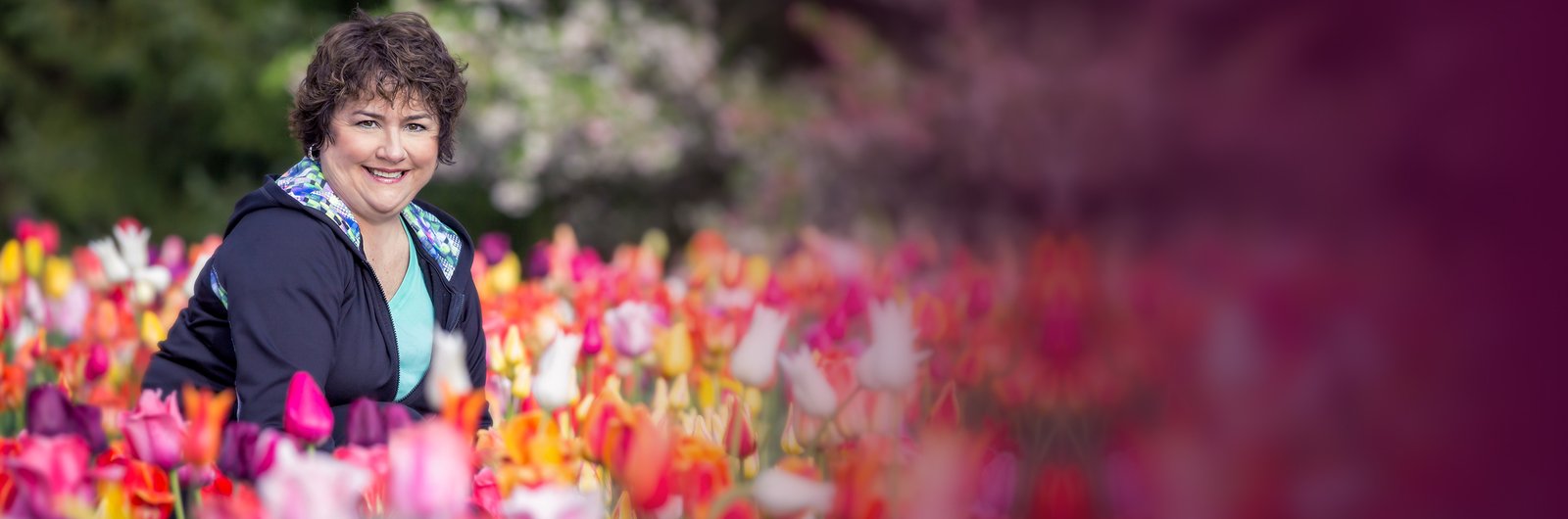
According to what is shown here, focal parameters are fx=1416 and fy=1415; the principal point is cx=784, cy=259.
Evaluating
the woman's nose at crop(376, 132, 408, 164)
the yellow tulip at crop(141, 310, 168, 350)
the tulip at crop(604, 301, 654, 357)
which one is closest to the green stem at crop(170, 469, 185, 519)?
the woman's nose at crop(376, 132, 408, 164)

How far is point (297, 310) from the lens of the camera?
1.92m

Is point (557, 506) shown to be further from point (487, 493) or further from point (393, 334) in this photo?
point (393, 334)

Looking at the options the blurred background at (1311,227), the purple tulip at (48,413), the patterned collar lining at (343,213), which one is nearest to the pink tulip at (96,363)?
the patterned collar lining at (343,213)

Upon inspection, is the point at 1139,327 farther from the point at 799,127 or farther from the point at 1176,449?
the point at 799,127

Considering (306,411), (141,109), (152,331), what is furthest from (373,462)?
(141,109)

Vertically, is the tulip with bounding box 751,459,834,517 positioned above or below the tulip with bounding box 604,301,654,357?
below

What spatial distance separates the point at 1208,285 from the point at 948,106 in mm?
2873

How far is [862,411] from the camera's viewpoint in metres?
1.52

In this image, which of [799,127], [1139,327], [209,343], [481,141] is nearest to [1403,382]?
[1139,327]

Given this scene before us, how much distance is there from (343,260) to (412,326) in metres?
0.20

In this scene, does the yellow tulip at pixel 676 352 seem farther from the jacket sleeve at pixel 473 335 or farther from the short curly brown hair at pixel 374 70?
the short curly brown hair at pixel 374 70

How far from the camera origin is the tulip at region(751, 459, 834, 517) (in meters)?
1.08

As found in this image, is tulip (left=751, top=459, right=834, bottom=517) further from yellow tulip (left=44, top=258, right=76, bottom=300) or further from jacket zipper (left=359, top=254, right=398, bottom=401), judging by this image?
yellow tulip (left=44, top=258, right=76, bottom=300)

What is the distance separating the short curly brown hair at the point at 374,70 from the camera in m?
2.09
